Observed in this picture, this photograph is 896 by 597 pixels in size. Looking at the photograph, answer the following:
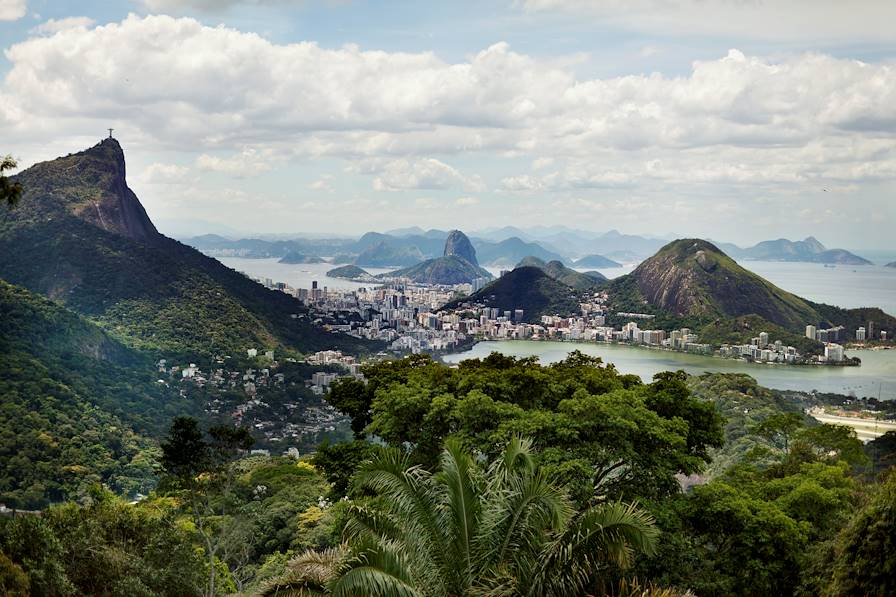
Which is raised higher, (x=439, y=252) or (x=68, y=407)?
(x=439, y=252)

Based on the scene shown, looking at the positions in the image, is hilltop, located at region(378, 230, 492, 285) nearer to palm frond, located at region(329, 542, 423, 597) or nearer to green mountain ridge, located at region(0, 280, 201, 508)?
green mountain ridge, located at region(0, 280, 201, 508)

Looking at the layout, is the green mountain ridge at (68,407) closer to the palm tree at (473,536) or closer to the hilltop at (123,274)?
the hilltop at (123,274)

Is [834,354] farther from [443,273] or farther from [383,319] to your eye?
[443,273]

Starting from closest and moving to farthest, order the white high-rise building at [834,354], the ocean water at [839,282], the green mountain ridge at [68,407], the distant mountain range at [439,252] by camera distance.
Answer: the green mountain ridge at [68,407] → the white high-rise building at [834,354] → the ocean water at [839,282] → the distant mountain range at [439,252]

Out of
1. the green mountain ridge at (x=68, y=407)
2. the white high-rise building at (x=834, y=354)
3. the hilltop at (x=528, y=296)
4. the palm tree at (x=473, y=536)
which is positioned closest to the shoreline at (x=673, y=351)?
the white high-rise building at (x=834, y=354)

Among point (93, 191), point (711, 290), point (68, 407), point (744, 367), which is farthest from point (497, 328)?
point (68, 407)

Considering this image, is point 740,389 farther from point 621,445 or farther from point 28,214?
point 28,214

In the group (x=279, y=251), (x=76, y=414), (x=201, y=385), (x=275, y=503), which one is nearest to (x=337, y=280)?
(x=279, y=251)
